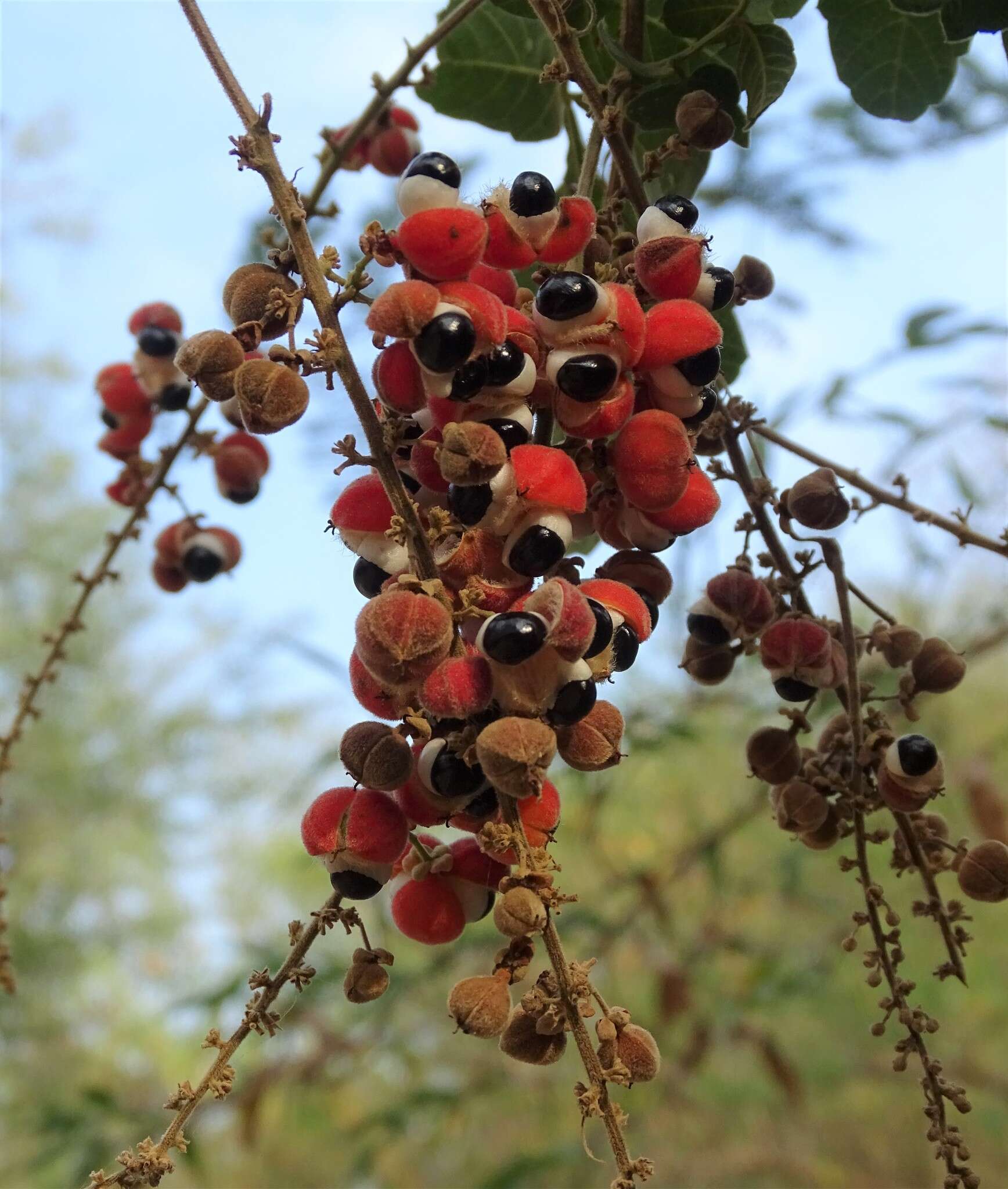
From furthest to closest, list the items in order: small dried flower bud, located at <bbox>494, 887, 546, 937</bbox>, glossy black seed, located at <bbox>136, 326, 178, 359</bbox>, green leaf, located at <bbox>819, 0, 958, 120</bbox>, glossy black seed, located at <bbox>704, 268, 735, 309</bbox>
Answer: glossy black seed, located at <bbox>136, 326, 178, 359</bbox> → green leaf, located at <bbox>819, 0, 958, 120</bbox> → glossy black seed, located at <bbox>704, 268, 735, 309</bbox> → small dried flower bud, located at <bbox>494, 887, 546, 937</bbox>

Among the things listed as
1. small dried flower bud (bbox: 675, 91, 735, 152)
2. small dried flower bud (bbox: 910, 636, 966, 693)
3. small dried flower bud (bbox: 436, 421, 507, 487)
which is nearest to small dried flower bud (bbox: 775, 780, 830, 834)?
small dried flower bud (bbox: 910, 636, 966, 693)

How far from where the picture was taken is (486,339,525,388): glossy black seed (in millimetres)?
621

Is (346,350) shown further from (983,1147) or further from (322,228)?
(983,1147)

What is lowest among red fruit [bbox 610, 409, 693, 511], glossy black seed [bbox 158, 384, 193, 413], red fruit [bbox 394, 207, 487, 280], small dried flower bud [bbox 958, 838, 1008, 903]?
small dried flower bud [bbox 958, 838, 1008, 903]

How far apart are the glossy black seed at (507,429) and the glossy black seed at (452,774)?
0.18 m

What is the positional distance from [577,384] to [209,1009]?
52.2 inches

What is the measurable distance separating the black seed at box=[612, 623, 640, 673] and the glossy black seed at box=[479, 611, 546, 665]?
105mm

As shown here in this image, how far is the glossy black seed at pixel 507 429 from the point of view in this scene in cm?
64

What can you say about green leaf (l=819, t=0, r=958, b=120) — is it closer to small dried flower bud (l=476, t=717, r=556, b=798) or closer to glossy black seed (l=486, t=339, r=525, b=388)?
glossy black seed (l=486, t=339, r=525, b=388)

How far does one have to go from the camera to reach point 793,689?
2.64ft

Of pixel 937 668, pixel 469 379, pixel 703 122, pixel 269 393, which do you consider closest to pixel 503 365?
pixel 469 379

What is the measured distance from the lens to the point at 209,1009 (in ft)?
5.36

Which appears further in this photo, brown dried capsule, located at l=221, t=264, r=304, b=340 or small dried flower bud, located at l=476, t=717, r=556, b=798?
brown dried capsule, located at l=221, t=264, r=304, b=340

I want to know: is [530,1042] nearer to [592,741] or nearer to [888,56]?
[592,741]
